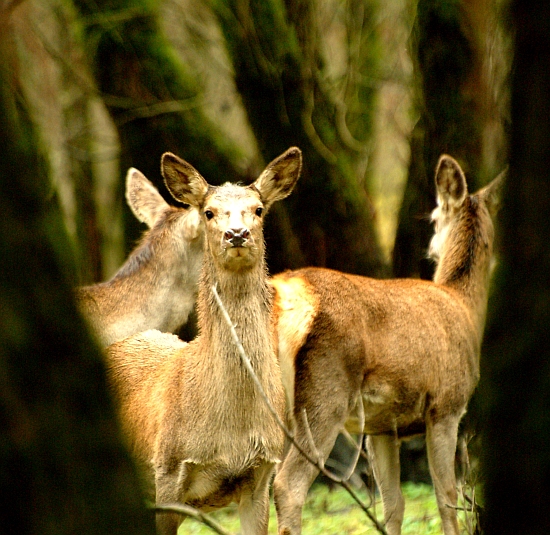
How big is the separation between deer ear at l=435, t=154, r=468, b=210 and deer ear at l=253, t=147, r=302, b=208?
7.62 feet

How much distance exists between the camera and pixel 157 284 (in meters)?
8.45

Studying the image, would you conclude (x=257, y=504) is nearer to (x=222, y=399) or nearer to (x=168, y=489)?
(x=168, y=489)

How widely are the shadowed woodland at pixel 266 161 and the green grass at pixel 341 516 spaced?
908mm

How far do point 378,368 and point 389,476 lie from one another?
1147mm

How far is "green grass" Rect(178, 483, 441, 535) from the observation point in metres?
8.07

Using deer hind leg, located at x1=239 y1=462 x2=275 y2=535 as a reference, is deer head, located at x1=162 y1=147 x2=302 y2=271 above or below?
above

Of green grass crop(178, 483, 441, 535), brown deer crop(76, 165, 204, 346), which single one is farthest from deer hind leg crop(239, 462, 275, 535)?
brown deer crop(76, 165, 204, 346)

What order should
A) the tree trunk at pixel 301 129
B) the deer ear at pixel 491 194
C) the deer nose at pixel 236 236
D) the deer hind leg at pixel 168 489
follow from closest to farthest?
1. the deer hind leg at pixel 168 489
2. the deer nose at pixel 236 236
3. the deer ear at pixel 491 194
4. the tree trunk at pixel 301 129

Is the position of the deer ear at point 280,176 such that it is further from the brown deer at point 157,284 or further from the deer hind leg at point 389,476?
the deer hind leg at point 389,476

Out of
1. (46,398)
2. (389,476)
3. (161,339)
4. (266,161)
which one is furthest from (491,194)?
(46,398)

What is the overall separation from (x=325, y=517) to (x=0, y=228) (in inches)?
279

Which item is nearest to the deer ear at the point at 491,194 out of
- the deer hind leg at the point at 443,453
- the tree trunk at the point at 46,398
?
the deer hind leg at the point at 443,453

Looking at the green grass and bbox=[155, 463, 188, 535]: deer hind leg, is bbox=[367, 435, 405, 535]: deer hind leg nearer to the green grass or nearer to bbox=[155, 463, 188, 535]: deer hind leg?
the green grass

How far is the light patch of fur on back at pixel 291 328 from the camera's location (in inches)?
265
